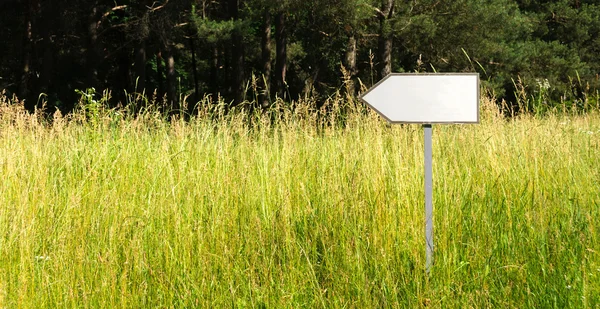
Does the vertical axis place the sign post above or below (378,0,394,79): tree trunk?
below

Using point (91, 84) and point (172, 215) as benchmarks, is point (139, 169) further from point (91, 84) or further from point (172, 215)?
point (91, 84)

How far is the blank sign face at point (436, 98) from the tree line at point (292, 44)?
2.40 meters

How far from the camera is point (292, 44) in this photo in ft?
78.9

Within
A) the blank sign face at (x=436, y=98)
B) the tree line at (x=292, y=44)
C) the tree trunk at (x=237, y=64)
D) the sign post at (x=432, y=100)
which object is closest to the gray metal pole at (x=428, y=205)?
the sign post at (x=432, y=100)

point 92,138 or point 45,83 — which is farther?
point 45,83

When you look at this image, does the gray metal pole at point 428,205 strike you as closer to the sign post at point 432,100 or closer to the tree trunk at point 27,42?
the sign post at point 432,100

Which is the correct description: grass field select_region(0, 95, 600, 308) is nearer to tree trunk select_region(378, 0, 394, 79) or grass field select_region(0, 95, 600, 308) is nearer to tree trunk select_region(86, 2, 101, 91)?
tree trunk select_region(378, 0, 394, 79)

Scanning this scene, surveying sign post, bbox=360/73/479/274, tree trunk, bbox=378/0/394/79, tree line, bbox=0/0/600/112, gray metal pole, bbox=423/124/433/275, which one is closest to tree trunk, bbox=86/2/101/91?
tree line, bbox=0/0/600/112

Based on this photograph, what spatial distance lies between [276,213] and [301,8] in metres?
10.2

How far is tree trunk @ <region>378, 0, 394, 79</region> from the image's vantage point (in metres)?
14.5

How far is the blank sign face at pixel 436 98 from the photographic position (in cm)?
342

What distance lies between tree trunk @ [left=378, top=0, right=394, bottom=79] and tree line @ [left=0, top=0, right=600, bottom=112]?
0.03m

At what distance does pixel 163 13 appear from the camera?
58.7 ft

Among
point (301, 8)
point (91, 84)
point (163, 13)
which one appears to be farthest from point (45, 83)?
point (301, 8)
